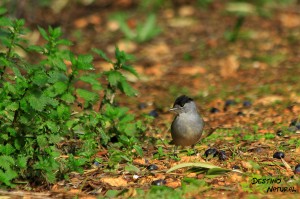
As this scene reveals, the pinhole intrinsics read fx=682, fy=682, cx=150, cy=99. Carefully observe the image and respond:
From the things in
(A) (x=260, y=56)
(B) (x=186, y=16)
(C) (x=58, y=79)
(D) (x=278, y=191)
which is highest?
(B) (x=186, y=16)

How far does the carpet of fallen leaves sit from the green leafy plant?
0.73 ft

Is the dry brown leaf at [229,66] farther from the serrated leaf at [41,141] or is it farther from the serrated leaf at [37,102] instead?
the serrated leaf at [37,102]

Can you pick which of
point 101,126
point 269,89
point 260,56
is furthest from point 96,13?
point 101,126

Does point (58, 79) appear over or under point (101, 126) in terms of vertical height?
over

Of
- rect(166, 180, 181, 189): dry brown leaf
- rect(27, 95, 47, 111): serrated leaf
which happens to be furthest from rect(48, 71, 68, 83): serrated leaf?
rect(166, 180, 181, 189): dry brown leaf

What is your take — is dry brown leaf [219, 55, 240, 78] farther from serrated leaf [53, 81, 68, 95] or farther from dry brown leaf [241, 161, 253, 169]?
serrated leaf [53, 81, 68, 95]

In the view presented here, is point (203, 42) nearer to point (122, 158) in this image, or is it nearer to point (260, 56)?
point (260, 56)

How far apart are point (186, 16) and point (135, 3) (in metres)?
1.19

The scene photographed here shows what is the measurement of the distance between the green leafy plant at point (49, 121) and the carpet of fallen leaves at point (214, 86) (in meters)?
0.22

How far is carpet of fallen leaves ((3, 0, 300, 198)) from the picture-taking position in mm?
6160

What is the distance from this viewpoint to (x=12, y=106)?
18.3 ft

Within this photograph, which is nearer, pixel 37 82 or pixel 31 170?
pixel 37 82

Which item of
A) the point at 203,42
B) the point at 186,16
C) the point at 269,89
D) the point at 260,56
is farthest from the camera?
the point at 186,16

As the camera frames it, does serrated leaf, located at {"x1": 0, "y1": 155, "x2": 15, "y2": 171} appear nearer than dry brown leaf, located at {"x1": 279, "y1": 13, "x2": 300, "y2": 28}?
Yes
